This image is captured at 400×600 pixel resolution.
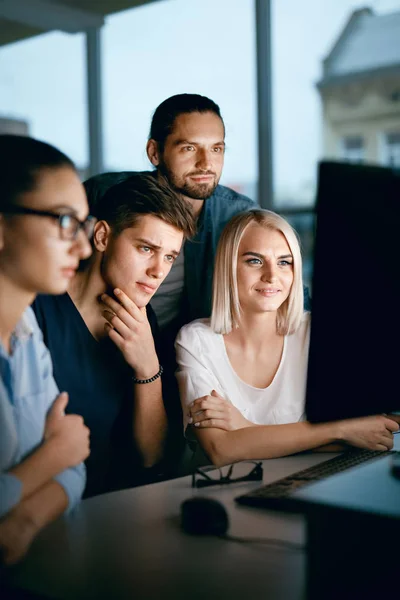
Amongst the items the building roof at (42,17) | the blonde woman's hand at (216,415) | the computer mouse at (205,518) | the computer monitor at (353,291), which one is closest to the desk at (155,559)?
the computer mouse at (205,518)

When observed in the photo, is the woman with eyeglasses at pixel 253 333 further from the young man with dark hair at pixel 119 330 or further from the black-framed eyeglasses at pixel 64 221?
the black-framed eyeglasses at pixel 64 221

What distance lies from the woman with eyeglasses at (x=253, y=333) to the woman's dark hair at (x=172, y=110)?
42cm

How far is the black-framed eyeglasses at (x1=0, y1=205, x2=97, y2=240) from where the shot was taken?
32.8 inches

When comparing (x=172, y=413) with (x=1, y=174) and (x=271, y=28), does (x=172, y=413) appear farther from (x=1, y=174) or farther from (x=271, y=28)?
(x=271, y=28)

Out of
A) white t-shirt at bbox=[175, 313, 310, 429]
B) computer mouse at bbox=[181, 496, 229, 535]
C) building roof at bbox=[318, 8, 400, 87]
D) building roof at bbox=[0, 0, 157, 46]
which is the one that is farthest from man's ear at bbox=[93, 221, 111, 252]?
building roof at bbox=[318, 8, 400, 87]

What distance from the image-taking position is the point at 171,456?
155cm

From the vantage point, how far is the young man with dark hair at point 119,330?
135 centimetres

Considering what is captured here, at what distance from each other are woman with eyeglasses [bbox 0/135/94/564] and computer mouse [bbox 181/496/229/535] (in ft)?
0.56

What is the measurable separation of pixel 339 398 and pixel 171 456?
802mm

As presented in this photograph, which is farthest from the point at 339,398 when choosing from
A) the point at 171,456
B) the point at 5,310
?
the point at 171,456

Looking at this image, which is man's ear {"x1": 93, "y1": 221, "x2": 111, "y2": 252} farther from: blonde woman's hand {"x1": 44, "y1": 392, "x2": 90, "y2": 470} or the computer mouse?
the computer mouse

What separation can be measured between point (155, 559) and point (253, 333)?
32.0 inches

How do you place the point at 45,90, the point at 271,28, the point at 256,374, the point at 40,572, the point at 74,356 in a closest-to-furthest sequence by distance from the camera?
1. the point at 40,572
2. the point at 74,356
3. the point at 256,374
4. the point at 45,90
5. the point at 271,28

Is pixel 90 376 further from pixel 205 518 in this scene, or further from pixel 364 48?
pixel 364 48
